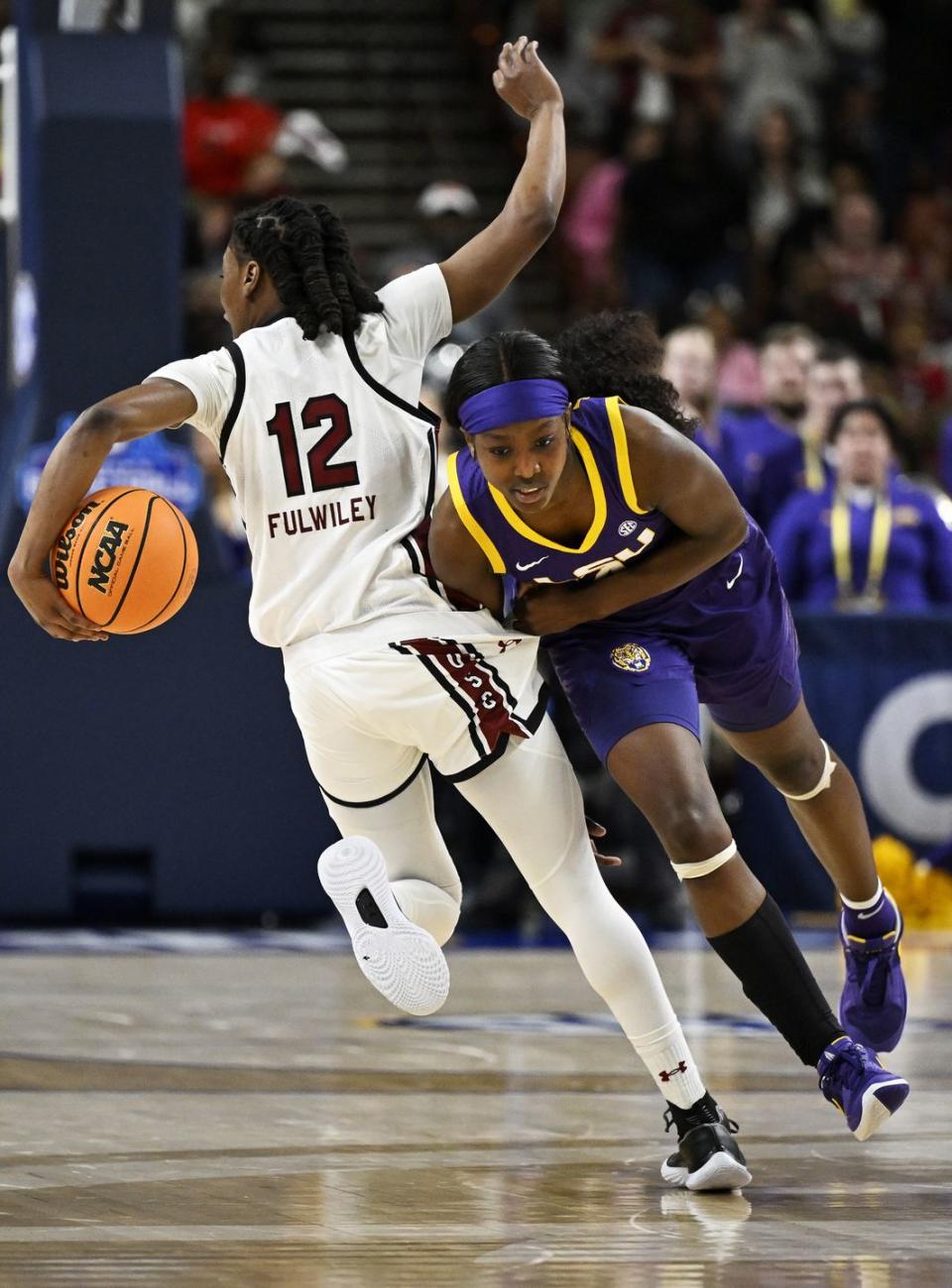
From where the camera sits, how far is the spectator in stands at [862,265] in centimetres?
1424

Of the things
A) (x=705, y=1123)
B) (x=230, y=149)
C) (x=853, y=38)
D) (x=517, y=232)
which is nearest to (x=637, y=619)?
(x=517, y=232)

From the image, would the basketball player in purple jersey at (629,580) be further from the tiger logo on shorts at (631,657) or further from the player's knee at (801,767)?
the player's knee at (801,767)

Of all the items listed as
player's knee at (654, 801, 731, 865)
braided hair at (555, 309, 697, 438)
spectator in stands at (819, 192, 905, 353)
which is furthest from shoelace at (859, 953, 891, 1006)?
spectator in stands at (819, 192, 905, 353)

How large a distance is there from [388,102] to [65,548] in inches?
477

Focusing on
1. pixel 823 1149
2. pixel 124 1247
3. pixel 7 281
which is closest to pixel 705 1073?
pixel 823 1149

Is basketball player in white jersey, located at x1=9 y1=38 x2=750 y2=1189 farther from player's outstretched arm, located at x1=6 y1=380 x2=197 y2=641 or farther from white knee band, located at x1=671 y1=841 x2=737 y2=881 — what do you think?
white knee band, located at x1=671 y1=841 x2=737 y2=881

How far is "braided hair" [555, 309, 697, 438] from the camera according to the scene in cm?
514

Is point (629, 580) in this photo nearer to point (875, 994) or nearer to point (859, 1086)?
point (859, 1086)

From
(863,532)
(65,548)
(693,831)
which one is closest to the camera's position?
(65,548)

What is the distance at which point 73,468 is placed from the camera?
4.32 m

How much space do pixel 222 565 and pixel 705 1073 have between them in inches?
160

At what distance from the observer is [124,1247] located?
3.89 meters

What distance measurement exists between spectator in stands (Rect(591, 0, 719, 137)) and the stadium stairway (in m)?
1.08

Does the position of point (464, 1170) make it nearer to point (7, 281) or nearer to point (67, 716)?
point (67, 716)
